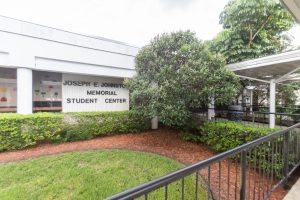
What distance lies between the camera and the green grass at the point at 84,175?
10.5 ft

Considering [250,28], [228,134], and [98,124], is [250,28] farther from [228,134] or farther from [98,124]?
[98,124]

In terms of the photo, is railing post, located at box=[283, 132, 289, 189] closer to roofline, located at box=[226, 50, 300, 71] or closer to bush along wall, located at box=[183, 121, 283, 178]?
bush along wall, located at box=[183, 121, 283, 178]

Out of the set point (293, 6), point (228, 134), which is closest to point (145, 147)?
point (228, 134)

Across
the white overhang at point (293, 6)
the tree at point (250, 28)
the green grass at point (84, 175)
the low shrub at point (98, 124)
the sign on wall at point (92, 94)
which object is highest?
the tree at point (250, 28)

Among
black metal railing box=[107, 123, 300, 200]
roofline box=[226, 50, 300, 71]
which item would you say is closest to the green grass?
black metal railing box=[107, 123, 300, 200]

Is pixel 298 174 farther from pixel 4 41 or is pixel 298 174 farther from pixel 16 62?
pixel 4 41

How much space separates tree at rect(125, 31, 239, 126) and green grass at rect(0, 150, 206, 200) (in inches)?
64.1

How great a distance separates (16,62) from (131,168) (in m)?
6.13

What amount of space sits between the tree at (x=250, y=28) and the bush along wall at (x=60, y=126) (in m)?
6.93

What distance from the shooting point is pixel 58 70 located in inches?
299

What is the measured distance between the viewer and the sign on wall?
8508 millimetres

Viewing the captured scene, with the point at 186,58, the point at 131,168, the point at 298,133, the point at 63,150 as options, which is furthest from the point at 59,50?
the point at 298,133

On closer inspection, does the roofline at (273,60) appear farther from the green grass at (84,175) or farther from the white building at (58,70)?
the white building at (58,70)

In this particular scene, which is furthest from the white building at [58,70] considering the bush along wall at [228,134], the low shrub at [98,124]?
the bush along wall at [228,134]
